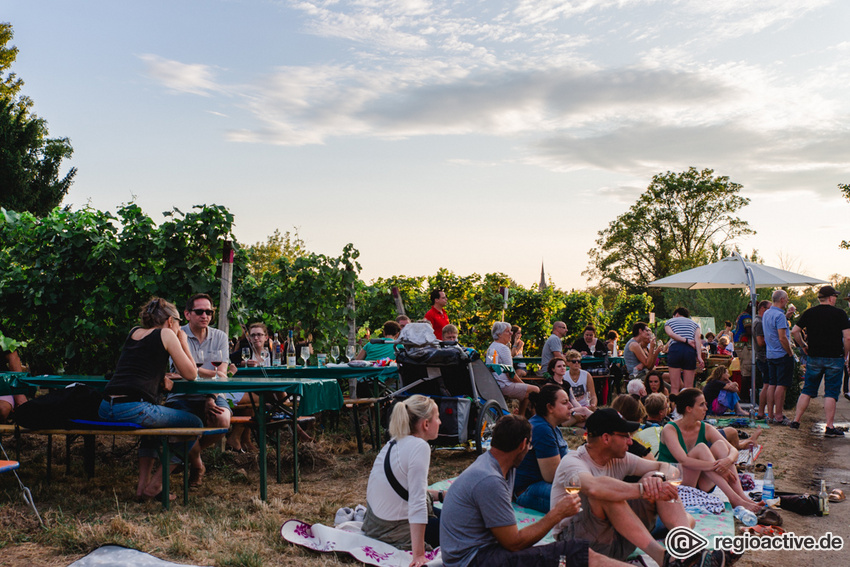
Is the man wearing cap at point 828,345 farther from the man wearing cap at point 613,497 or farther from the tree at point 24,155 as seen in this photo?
the tree at point 24,155

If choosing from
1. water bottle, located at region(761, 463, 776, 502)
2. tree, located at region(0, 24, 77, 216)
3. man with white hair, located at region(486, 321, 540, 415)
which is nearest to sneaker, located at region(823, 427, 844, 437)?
man with white hair, located at region(486, 321, 540, 415)

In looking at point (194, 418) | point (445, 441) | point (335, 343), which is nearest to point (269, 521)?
point (194, 418)

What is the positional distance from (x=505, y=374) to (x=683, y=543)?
16.0ft

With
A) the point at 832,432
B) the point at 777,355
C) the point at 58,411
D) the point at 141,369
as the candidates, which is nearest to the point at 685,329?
the point at 777,355

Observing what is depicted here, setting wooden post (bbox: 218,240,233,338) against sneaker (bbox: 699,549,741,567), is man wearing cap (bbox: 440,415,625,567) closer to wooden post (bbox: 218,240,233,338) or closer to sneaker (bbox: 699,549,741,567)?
sneaker (bbox: 699,549,741,567)

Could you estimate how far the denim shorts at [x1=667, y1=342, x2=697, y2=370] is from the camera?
10289 millimetres

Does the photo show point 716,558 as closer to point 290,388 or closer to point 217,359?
point 290,388

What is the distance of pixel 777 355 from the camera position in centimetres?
988

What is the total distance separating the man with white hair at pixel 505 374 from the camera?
8.40 metres

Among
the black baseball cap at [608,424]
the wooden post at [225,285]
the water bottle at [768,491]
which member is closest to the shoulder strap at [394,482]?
the black baseball cap at [608,424]

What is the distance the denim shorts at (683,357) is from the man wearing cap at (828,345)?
1492 millimetres

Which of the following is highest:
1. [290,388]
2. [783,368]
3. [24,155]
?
[24,155]

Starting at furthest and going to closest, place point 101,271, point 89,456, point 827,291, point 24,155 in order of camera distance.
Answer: point 24,155, point 827,291, point 101,271, point 89,456

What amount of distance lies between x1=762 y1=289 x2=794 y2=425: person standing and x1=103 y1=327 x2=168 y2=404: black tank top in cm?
807
